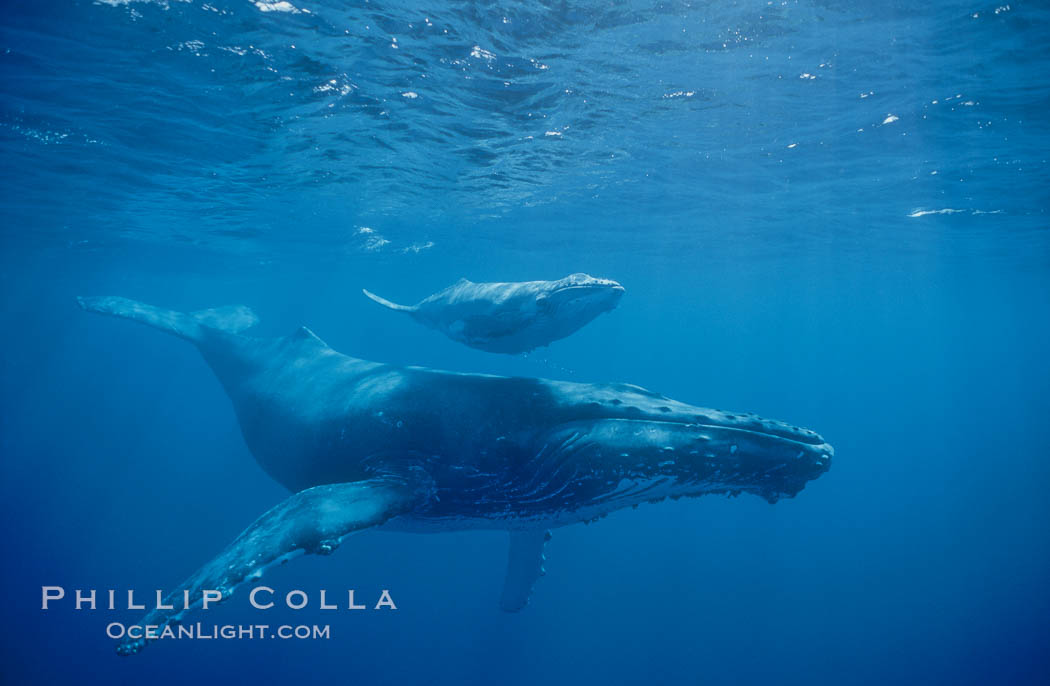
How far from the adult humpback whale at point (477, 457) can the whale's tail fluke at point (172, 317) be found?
550 cm

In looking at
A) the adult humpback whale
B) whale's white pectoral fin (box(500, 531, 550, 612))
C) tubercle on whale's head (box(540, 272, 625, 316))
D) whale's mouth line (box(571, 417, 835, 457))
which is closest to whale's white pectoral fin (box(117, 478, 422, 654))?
the adult humpback whale

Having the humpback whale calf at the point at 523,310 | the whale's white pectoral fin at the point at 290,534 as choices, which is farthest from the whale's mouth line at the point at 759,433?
the humpback whale calf at the point at 523,310

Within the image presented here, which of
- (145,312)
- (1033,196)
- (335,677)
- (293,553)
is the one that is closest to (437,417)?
(293,553)

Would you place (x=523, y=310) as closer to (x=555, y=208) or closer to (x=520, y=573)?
(x=520, y=573)

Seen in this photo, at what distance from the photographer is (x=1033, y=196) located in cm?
2305

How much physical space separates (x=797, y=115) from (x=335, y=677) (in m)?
20.9

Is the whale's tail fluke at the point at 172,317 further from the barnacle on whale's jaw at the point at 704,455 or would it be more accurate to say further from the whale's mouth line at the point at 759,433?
the whale's mouth line at the point at 759,433

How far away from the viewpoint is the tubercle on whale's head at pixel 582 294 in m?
7.98

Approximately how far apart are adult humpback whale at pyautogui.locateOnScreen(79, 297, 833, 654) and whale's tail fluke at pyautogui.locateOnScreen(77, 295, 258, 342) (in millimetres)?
5500

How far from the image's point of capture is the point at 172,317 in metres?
12.6

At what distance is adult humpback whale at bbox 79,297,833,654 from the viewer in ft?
14.8

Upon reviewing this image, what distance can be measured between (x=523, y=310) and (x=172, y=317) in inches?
356

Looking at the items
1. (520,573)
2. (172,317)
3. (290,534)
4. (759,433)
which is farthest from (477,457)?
(172,317)

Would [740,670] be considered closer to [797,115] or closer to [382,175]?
[797,115]
